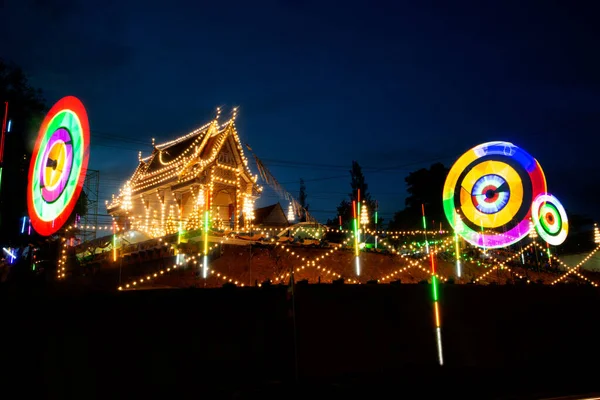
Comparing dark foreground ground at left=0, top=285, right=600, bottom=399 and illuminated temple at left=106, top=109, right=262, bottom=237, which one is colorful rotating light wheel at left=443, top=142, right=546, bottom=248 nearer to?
dark foreground ground at left=0, top=285, right=600, bottom=399

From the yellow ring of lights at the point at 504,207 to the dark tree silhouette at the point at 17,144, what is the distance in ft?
57.9

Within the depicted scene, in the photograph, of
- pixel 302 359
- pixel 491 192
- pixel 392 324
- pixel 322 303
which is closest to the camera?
pixel 302 359

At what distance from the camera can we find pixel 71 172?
952 cm

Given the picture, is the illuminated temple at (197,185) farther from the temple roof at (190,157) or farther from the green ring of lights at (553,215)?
the green ring of lights at (553,215)

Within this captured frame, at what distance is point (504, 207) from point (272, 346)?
13846mm

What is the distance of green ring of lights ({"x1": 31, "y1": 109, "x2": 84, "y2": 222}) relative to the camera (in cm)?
935

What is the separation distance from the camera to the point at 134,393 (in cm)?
764

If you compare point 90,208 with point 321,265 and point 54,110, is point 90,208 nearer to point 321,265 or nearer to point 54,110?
point 321,265

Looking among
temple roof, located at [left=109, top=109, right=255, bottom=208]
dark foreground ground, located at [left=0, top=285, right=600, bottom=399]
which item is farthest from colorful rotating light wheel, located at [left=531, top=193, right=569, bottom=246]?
temple roof, located at [left=109, top=109, right=255, bottom=208]

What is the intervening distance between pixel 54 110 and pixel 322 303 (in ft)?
27.7

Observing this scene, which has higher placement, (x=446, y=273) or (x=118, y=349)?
(x=446, y=273)

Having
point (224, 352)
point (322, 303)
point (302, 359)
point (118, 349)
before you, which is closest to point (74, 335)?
point (118, 349)

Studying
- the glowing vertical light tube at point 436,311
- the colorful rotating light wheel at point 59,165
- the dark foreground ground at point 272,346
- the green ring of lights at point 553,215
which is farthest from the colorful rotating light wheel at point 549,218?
the colorful rotating light wheel at point 59,165

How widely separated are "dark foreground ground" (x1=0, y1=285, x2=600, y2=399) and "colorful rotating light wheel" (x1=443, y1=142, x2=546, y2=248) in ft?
16.7
